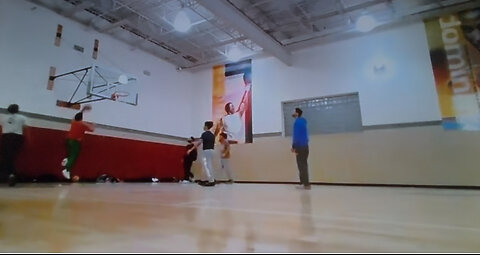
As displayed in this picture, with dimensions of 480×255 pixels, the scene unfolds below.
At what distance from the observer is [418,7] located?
6133 mm

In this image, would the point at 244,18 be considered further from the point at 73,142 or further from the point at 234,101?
the point at 73,142

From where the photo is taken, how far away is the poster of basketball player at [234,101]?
833 cm

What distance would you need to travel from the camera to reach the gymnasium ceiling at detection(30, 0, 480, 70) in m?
6.14

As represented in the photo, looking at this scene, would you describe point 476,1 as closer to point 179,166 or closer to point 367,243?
point 367,243

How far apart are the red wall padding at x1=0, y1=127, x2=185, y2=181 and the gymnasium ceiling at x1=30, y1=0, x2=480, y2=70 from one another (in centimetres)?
295

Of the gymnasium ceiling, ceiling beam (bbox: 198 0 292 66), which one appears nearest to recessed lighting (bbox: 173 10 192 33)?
the gymnasium ceiling

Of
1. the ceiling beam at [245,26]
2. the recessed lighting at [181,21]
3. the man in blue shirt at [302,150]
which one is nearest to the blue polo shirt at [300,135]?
the man in blue shirt at [302,150]

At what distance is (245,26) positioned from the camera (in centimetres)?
639

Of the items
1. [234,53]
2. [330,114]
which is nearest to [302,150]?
[330,114]

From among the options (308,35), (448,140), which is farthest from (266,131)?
(448,140)

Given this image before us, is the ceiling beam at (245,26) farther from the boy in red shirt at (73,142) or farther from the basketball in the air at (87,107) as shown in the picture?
the basketball in the air at (87,107)

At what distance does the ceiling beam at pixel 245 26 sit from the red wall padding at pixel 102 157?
13.1 feet

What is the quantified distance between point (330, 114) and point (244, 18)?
335 centimetres

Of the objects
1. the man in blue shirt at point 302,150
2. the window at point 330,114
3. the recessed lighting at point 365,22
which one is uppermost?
the recessed lighting at point 365,22
